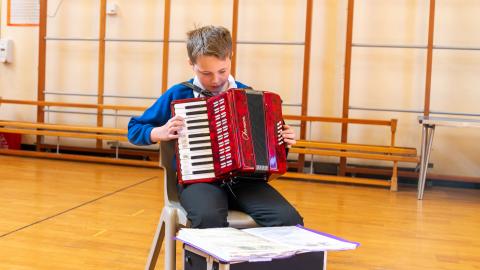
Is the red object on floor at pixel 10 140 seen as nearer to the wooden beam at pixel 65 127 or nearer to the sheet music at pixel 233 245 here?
the wooden beam at pixel 65 127

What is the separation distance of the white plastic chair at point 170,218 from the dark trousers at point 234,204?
3 cm

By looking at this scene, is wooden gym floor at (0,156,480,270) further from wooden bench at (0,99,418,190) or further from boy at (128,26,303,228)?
boy at (128,26,303,228)

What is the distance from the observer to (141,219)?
3.54 metres

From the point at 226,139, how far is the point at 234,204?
266mm

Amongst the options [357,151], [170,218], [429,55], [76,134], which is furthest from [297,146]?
[170,218]

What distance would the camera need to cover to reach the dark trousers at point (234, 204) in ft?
6.29

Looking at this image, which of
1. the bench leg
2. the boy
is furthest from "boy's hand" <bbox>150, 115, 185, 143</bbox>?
the bench leg

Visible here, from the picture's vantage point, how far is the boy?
196 cm

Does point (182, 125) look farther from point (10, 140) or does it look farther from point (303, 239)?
point (10, 140)

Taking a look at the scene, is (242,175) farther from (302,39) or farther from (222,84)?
(302,39)

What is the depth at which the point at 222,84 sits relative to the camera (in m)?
2.27

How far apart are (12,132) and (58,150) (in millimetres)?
516

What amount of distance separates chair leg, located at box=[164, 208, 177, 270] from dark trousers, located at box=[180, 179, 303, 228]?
57 millimetres

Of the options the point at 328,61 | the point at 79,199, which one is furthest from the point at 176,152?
the point at 328,61
